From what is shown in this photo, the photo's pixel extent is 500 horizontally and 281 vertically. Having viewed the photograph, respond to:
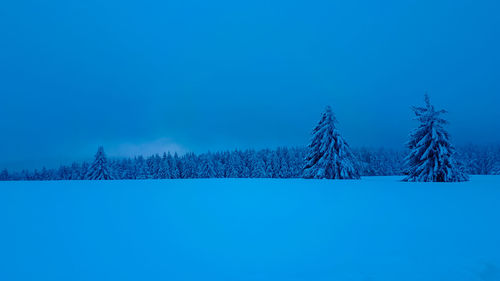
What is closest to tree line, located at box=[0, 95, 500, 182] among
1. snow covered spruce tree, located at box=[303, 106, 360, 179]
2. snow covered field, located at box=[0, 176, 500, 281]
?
snow covered spruce tree, located at box=[303, 106, 360, 179]

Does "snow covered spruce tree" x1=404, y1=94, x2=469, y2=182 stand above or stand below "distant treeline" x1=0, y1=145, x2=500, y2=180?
below

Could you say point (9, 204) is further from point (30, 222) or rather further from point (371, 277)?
point (371, 277)

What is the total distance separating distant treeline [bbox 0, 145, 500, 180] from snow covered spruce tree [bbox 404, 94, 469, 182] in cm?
5403

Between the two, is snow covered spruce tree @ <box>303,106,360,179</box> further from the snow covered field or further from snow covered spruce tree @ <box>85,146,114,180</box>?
snow covered spruce tree @ <box>85,146,114,180</box>

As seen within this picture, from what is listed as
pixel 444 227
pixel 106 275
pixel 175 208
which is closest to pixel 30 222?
pixel 175 208

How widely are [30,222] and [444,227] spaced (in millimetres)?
7252

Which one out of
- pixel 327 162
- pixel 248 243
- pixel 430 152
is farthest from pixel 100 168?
pixel 248 243

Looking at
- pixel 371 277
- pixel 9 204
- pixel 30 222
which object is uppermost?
pixel 9 204

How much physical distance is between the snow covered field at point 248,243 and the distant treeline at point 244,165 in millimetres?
71893

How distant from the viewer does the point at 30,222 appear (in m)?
5.07

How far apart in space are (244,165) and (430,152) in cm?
6758

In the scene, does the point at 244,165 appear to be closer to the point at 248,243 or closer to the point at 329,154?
the point at 329,154

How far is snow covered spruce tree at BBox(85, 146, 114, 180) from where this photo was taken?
50094 mm

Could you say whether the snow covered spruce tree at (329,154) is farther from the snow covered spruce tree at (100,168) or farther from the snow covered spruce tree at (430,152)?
the snow covered spruce tree at (100,168)
